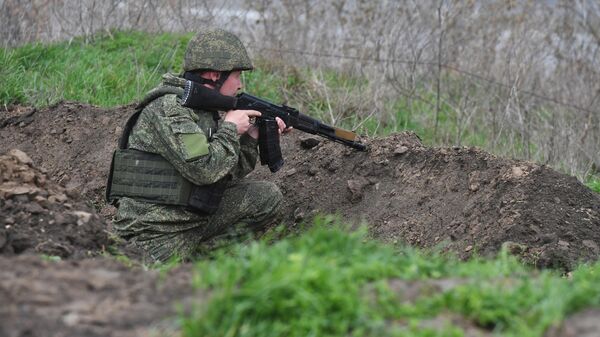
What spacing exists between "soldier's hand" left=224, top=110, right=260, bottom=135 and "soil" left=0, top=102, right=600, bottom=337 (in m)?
1.00

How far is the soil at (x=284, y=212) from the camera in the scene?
3.32 meters

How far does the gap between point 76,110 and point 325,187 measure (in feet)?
9.23

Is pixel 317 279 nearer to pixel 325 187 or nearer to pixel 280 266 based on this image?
pixel 280 266

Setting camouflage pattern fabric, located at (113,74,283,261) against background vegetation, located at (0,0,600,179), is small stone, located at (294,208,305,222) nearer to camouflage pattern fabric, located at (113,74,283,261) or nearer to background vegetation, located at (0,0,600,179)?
camouflage pattern fabric, located at (113,74,283,261)

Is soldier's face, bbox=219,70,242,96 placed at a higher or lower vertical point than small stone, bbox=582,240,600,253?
higher

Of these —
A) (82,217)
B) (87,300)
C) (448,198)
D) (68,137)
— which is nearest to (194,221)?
(82,217)

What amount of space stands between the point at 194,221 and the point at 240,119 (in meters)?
0.77

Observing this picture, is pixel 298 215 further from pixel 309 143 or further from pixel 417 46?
pixel 417 46

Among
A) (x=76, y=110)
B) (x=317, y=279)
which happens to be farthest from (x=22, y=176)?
(x=76, y=110)

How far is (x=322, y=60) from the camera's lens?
1116 cm

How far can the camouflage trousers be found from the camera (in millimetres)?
6320

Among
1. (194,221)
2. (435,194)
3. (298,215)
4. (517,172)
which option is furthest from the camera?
(298,215)

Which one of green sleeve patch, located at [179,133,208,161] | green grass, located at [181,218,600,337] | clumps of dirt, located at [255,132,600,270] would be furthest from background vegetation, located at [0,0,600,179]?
green grass, located at [181,218,600,337]

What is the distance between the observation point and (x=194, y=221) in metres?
6.48
